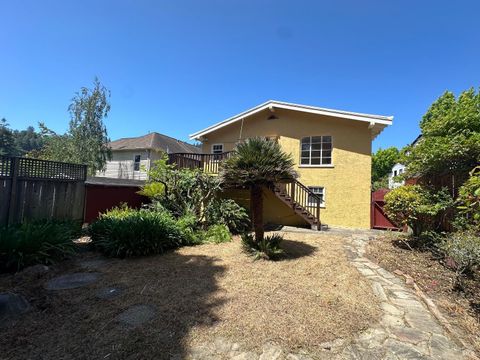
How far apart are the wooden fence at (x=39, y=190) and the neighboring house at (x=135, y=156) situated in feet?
50.7

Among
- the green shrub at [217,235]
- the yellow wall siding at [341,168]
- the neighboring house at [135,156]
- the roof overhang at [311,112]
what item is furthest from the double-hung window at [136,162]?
the green shrub at [217,235]

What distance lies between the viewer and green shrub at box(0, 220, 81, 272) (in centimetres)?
476

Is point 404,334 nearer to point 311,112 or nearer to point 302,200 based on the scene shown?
point 302,200

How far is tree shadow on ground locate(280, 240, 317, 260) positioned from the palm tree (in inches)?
31.6

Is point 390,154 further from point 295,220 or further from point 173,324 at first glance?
point 173,324

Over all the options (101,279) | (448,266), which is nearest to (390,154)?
(448,266)

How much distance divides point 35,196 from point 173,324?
232 inches

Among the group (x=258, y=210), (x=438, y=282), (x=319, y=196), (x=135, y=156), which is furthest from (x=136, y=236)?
(x=135, y=156)

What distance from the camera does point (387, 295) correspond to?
4328mm

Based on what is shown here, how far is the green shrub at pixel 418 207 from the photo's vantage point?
690 cm

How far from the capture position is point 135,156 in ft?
79.8

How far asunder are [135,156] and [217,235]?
1888 cm

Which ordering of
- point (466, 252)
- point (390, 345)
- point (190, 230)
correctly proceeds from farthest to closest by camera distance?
1. point (190, 230)
2. point (466, 252)
3. point (390, 345)

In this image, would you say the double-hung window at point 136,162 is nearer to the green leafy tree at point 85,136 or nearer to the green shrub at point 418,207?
the green leafy tree at point 85,136
